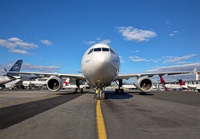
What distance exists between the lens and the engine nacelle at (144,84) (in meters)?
13.7

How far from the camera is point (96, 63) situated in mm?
8398

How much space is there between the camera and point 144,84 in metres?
14.2

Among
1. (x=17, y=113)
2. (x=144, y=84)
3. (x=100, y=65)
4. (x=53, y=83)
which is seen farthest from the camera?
(x=53, y=83)

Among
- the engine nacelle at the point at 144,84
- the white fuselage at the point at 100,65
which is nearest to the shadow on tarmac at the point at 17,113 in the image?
the white fuselage at the point at 100,65

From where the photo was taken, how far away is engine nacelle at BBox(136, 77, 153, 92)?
13.7m

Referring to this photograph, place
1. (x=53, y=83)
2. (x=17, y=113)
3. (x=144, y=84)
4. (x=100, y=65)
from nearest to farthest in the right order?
1. (x=17, y=113)
2. (x=100, y=65)
3. (x=144, y=84)
4. (x=53, y=83)

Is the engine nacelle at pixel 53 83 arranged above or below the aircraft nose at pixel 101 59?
below

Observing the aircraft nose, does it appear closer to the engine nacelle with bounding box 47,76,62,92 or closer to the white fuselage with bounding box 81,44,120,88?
the white fuselage with bounding box 81,44,120,88

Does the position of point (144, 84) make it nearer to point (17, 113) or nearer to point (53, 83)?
point (53, 83)

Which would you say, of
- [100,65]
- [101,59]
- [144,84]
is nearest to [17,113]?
[100,65]

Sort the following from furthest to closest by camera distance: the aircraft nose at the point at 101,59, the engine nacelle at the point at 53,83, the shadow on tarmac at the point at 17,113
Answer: the engine nacelle at the point at 53,83, the aircraft nose at the point at 101,59, the shadow on tarmac at the point at 17,113

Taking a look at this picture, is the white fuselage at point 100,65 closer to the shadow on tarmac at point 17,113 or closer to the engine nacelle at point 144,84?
the shadow on tarmac at point 17,113

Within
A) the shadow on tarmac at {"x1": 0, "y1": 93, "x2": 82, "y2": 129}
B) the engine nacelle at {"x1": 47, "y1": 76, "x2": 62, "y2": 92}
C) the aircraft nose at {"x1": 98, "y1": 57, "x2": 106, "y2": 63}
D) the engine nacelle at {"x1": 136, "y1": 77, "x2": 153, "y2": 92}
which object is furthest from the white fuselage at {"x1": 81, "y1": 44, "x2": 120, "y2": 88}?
the engine nacelle at {"x1": 47, "y1": 76, "x2": 62, "y2": 92}

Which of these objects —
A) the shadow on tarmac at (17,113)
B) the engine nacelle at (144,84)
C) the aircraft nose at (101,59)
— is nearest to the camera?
the shadow on tarmac at (17,113)
